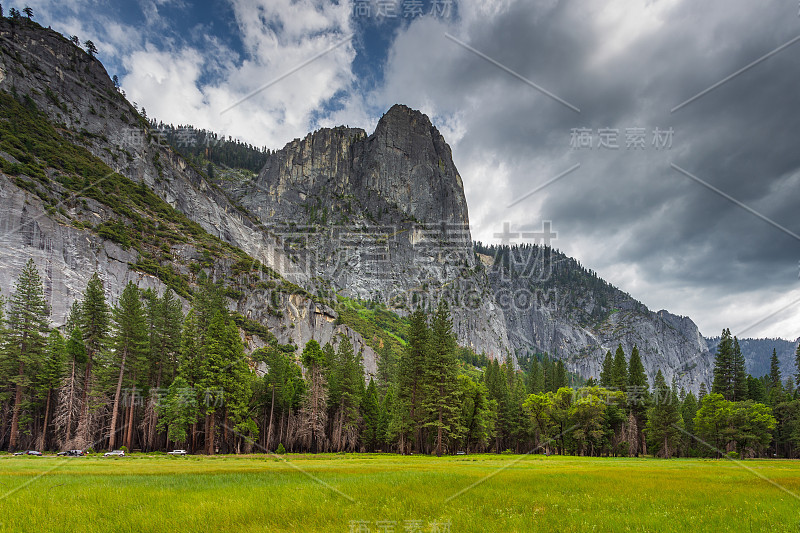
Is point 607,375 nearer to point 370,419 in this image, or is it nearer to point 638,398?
point 638,398

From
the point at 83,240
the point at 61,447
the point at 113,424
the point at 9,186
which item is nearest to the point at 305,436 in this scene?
the point at 113,424

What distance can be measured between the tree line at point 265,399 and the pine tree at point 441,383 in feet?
0.55

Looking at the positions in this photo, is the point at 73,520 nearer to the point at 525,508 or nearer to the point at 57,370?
the point at 525,508

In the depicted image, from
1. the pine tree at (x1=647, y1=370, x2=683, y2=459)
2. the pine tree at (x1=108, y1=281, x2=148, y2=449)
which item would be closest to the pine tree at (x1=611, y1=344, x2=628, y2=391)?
the pine tree at (x1=647, y1=370, x2=683, y2=459)

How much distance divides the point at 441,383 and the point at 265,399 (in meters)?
28.9

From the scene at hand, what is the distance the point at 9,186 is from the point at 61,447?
57.8 meters

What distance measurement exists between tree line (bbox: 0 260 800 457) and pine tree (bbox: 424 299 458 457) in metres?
0.17

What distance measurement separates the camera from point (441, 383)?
46.5 meters

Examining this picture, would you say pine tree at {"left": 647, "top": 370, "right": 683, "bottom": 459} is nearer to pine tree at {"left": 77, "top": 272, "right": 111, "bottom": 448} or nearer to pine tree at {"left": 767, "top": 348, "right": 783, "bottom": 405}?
pine tree at {"left": 767, "top": 348, "right": 783, "bottom": 405}

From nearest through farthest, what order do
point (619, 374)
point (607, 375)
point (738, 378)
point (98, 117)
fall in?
point (738, 378), point (619, 374), point (607, 375), point (98, 117)

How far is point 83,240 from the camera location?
265 ft

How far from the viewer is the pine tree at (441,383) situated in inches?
1807

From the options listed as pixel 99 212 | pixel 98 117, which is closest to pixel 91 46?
pixel 98 117

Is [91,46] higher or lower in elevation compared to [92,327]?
higher
